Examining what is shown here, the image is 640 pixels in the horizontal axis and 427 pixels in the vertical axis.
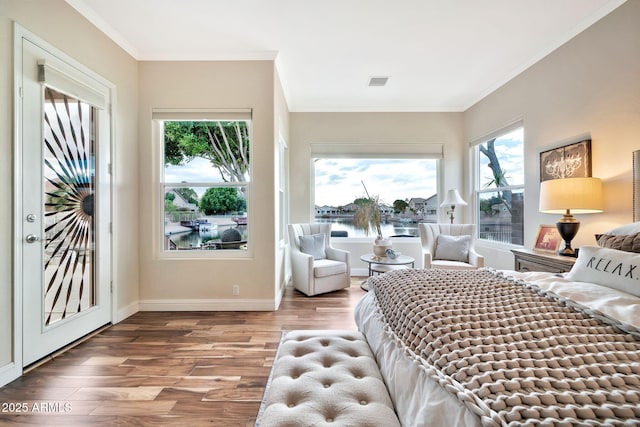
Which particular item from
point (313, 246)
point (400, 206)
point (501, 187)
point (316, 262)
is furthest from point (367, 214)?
point (501, 187)

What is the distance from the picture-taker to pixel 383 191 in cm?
483

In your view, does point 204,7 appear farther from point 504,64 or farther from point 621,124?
point 621,124

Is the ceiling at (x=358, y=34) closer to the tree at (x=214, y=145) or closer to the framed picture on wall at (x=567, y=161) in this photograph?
the tree at (x=214, y=145)

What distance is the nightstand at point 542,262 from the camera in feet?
7.39

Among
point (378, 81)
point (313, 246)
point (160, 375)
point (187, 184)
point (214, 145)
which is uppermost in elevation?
point (378, 81)

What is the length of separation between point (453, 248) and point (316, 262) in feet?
6.00

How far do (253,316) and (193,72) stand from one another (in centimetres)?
278

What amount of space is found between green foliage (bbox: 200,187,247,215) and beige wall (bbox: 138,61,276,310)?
28 centimetres

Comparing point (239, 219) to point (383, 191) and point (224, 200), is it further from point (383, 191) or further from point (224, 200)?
point (383, 191)

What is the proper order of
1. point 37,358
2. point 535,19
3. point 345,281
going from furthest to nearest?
point 345,281 → point 535,19 → point 37,358

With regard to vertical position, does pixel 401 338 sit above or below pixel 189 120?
below

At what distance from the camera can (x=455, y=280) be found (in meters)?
1.54

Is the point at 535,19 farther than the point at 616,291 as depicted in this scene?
Yes

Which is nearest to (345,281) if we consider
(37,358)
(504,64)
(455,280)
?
(455,280)
